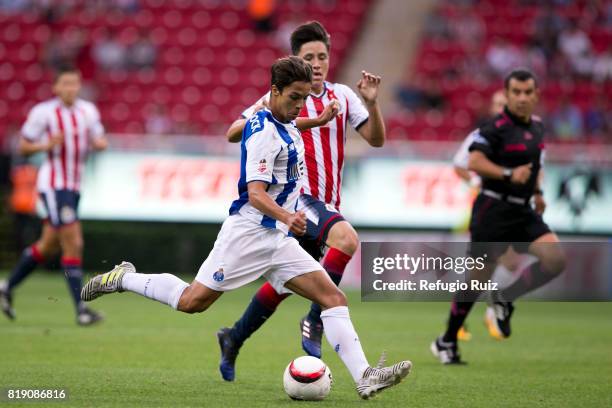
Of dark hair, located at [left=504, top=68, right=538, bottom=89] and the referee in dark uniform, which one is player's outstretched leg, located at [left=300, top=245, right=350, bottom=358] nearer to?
the referee in dark uniform

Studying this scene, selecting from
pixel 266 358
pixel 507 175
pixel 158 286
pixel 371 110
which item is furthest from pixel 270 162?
pixel 266 358

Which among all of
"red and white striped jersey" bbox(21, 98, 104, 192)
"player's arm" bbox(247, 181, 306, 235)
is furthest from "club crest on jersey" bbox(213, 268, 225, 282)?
"red and white striped jersey" bbox(21, 98, 104, 192)

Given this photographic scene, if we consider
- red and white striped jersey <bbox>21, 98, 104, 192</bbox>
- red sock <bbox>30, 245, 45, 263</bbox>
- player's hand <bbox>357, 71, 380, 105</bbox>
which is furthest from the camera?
red sock <bbox>30, 245, 45, 263</bbox>

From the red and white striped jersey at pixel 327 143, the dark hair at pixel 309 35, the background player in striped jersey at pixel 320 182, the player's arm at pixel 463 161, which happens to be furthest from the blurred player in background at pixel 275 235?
the player's arm at pixel 463 161

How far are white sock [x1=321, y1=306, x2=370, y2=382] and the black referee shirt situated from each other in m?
2.95

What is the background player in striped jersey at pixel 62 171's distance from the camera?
11531mm

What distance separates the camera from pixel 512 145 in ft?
30.0

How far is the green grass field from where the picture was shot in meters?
6.90

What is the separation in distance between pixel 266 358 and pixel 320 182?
189 cm

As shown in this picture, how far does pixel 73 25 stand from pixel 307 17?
5.41m

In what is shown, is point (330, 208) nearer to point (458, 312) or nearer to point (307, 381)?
point (307, 381)

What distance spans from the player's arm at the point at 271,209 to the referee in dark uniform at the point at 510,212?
2.98 m

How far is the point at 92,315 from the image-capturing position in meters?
11.4

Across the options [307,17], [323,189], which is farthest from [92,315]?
[307,17]
